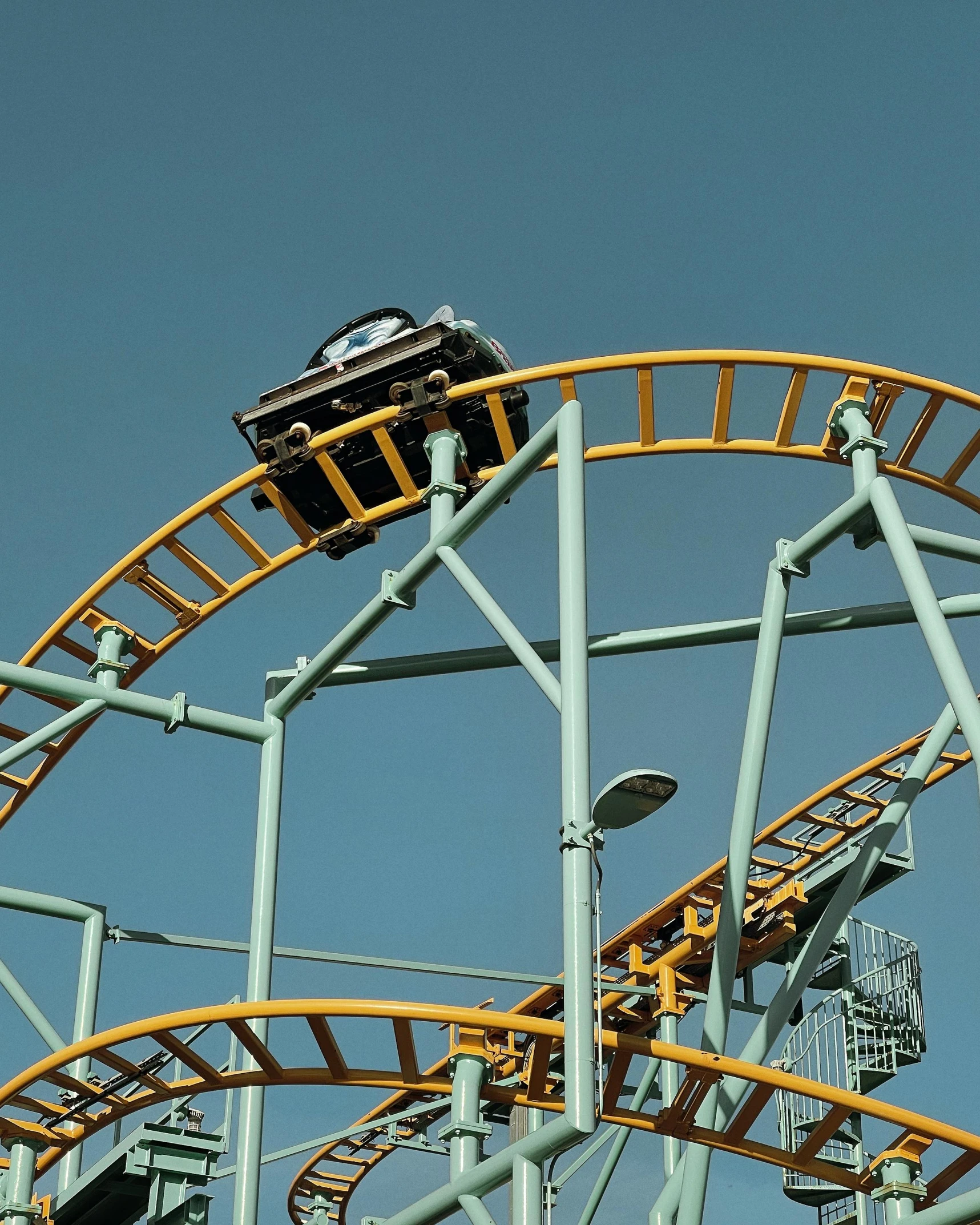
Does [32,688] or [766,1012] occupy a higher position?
[32,688]

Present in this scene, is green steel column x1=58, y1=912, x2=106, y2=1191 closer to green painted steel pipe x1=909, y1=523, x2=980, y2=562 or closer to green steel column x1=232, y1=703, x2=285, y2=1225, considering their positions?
green steel column x1=232, y1=703, x2=285, y2=1225

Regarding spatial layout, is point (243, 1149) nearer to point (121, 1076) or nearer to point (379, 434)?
point (121, 1076)

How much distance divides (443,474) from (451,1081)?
3.48 meters

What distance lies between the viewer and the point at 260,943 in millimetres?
10523

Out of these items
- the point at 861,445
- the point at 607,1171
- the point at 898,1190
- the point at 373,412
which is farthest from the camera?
the point at 607,1171

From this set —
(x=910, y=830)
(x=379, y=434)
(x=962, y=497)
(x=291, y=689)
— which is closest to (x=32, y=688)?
(x=291, y=689)

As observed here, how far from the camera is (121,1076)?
9.22 meters

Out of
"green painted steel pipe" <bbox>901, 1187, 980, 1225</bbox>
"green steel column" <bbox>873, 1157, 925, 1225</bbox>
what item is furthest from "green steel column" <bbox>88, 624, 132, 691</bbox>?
"green painted steel pipe" <bbox>901, 1187, 980, 1225</bbox>

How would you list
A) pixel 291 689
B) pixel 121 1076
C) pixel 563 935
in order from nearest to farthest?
pixel 563 935 → pixel 121 1076 → pixel 291 689

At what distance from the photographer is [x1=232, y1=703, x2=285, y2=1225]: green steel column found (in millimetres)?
9570

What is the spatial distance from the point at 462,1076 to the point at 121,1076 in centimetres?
177

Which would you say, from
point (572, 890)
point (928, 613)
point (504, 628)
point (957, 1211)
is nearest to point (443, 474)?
point (504, 628)

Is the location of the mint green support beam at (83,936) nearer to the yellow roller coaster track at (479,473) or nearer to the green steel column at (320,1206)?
the yellow roller coaster track at (479,473)

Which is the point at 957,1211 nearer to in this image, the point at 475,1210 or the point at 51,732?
the point at 475,1210
